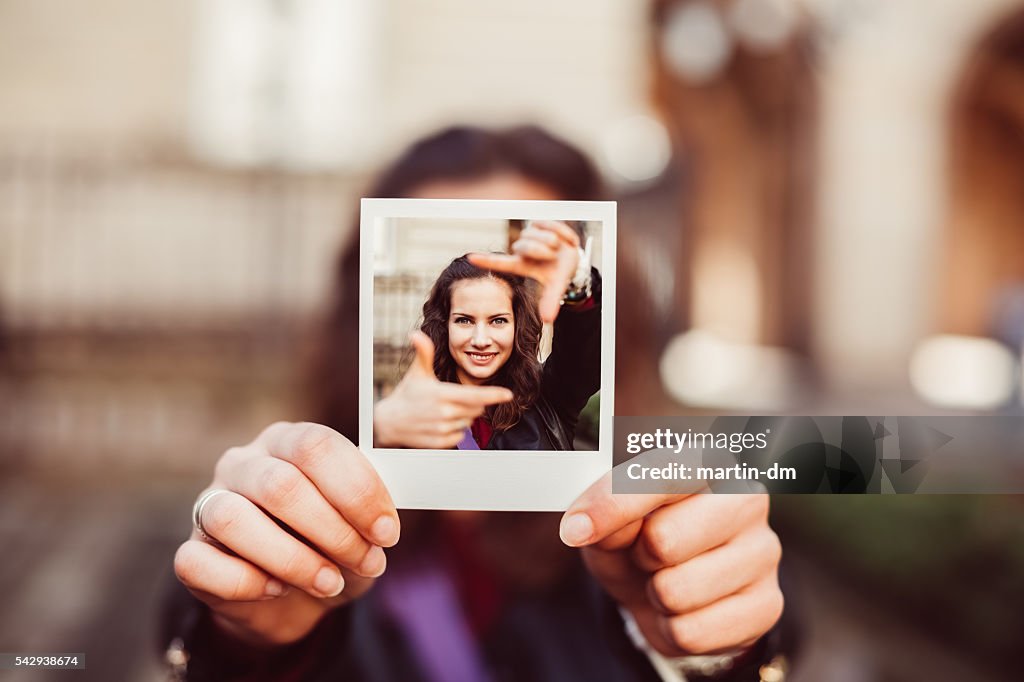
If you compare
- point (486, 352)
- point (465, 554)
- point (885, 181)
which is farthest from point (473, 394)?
point (885, 181)

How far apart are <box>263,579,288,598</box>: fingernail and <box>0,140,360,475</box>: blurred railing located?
0.17m

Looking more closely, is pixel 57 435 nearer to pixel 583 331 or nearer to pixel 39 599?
pixel 39 599

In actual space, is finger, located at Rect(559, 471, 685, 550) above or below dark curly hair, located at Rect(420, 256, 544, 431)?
below

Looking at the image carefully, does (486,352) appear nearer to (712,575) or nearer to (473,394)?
(473,394)

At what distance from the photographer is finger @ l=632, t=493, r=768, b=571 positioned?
2.33ft

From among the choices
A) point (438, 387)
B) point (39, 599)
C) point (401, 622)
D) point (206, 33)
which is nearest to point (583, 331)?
point (438, 387)

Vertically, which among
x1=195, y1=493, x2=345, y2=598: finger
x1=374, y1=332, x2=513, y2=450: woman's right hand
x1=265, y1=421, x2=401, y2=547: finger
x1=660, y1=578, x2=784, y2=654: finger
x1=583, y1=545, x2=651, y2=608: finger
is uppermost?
x1=374, y1=332, x2=513, y2=450: woman's right hand

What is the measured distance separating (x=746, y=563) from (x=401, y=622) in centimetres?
44

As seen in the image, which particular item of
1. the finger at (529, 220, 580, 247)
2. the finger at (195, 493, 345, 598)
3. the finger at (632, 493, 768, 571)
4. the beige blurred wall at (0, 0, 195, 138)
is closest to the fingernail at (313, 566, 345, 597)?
the finger at (195, 493, 345, 598)

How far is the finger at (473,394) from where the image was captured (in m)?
0.70

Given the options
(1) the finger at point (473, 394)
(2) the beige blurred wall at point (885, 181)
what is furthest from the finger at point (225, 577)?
(2) the beige blurred wall at point (885, 181)

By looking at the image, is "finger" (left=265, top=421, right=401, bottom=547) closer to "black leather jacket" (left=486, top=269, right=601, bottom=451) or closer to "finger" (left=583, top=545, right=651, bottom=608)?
"black leather jacket" (left=486, top=269, right=601, bottom=451)

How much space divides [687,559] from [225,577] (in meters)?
0.51

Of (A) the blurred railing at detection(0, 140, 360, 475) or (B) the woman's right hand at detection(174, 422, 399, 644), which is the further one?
(A) the blurred railing at detection(0, 140, 360, 475)
